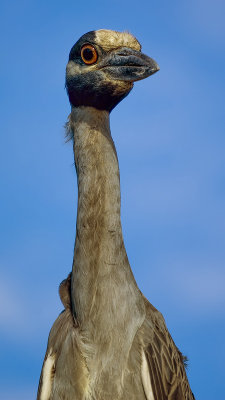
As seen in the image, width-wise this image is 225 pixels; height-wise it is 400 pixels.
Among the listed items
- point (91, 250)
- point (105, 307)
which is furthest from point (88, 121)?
point (105, 307)

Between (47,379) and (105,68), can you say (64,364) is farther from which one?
(105,68)

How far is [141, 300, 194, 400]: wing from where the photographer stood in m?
6.51

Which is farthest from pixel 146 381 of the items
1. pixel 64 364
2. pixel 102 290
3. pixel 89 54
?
pixel 89 54

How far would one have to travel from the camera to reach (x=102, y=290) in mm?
6621

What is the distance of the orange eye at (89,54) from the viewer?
7090mm

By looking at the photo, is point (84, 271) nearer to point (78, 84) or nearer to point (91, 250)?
point (91, 250)

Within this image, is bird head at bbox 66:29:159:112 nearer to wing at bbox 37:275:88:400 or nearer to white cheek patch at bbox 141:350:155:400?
wing at bbox 37:275:88:400

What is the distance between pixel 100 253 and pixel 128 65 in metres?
2.15

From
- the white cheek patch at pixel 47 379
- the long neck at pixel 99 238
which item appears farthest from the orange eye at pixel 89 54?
the white cheek patch at pixel 47 379

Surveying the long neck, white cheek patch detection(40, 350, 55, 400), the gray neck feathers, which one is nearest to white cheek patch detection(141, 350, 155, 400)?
the gray neck feathers

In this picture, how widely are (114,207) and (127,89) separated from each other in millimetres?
1385

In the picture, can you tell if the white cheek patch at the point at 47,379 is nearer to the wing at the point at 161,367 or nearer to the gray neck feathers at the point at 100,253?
the gray neck feathers at the point at 100,253

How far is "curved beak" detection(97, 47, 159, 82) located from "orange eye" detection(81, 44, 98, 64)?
0.45ft

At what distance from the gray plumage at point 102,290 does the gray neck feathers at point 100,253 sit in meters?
0.01
